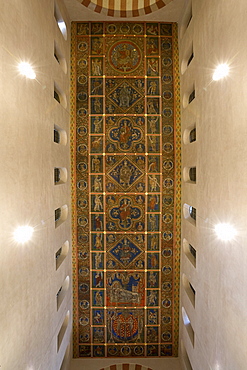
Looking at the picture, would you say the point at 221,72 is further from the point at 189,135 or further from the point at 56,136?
the point at 56,136

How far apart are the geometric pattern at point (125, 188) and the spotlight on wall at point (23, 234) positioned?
439 cm

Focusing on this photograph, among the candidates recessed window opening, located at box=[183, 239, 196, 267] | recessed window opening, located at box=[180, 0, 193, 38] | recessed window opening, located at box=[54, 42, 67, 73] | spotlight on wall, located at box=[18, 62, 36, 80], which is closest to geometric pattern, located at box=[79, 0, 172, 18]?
recessed window opening, located at box=[180, 0, 193, 38]

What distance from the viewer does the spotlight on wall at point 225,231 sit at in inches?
194

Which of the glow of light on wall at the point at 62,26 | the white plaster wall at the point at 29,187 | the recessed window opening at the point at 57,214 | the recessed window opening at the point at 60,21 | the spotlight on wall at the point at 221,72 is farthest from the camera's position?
the glow of light on wall at the point at 62,26

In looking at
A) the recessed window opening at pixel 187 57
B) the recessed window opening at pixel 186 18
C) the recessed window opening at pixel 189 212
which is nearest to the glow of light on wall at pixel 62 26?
the recessed window opening at pixel 186 18

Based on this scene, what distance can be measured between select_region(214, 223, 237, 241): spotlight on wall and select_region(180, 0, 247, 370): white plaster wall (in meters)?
0.11

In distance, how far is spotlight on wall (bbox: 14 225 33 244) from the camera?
4822mm

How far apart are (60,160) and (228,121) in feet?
16.4

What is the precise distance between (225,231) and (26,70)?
4996mm

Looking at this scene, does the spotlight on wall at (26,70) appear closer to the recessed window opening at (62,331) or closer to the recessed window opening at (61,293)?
the recessed window opening at (61,293)

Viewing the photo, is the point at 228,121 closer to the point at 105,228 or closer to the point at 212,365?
the point at 212,365

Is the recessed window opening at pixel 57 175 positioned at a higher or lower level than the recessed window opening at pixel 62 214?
higher

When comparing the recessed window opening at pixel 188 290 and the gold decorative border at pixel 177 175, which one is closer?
the recessed window opening at pixel 188 290

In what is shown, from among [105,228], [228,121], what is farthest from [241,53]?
[105,228]
